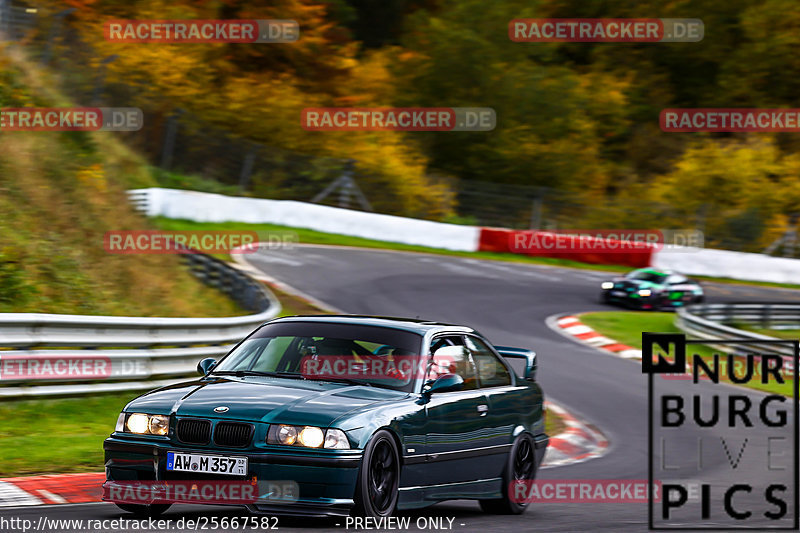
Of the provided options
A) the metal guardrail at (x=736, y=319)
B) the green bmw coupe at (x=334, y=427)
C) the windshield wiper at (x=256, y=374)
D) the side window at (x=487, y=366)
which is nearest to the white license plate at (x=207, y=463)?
the green bmw coupe at (x=334, y=427)

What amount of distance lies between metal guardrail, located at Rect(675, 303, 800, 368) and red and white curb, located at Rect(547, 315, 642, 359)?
4.84 feet

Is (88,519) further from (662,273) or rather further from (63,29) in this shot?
(662,273)

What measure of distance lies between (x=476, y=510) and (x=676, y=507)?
5.20 feet

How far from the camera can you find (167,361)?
40.9 ft

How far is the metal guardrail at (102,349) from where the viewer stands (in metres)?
10.3

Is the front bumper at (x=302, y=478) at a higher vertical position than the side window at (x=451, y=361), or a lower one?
lower

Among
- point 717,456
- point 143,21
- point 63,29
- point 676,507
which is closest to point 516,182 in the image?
point 143,21

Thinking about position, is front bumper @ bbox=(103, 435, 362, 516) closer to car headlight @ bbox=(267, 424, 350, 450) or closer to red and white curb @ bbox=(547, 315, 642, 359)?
car headlight @ bbox=(267, 424, 350, 450)

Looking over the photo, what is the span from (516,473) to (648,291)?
1873 centimetres

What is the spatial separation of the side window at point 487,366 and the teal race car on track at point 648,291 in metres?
18.1

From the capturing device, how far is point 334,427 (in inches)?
248

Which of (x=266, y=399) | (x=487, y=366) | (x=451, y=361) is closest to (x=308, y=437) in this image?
(x=266, y=399)

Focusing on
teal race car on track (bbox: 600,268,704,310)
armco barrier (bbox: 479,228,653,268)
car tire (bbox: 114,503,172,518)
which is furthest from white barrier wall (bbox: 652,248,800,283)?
car tire (bbox: 114,503,172,518)

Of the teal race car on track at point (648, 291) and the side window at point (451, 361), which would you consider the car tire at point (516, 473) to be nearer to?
the side window at point (451, 361)
